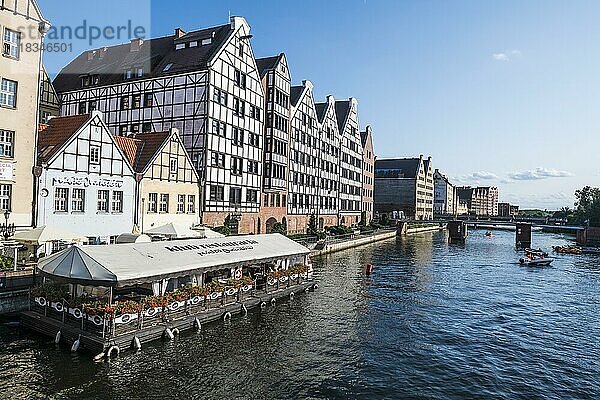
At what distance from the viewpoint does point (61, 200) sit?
36750 millimetres

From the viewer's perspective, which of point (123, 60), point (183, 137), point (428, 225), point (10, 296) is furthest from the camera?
point (428, 225)

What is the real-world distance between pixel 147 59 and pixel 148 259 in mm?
41798

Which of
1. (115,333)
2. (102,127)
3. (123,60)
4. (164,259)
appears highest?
(123,60)

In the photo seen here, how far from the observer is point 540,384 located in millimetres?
21297

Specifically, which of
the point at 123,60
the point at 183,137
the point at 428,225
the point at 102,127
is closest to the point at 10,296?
the point at 102,127

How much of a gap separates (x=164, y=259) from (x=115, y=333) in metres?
5.54

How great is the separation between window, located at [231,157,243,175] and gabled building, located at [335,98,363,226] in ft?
134

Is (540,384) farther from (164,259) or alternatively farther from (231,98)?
(231,98)

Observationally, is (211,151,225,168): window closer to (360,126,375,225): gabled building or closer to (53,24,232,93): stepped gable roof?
(53,24,232,93): stepped gable roof

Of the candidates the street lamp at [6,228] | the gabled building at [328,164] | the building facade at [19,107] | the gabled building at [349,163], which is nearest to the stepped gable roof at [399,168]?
the gabled building at [349,163]

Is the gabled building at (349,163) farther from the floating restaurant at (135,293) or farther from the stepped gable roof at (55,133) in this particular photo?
the floating restaurant at (135,293)

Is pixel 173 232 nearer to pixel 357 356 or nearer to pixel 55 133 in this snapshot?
pixel 55 133

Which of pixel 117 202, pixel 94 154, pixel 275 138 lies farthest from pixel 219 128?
pixel 94 154

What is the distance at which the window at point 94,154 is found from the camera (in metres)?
39.1
